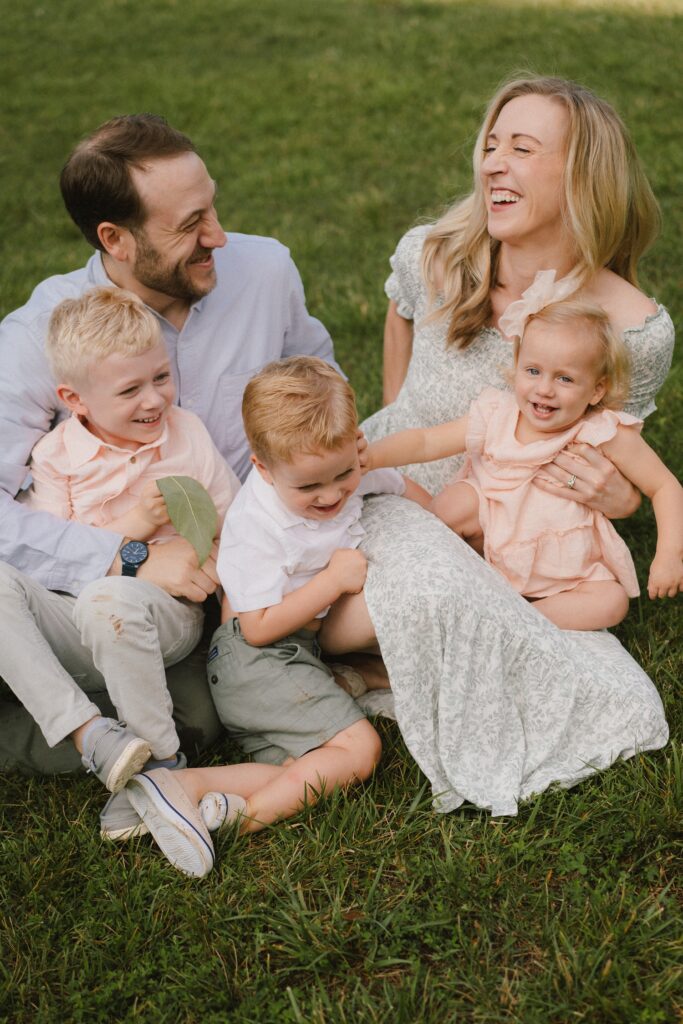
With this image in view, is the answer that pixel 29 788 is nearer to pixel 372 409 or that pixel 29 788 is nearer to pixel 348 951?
pixel 348 951

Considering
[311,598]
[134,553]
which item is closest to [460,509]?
[311,598]

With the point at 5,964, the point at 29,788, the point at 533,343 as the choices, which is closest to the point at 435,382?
the point at 533,343

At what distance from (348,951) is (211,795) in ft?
2.04

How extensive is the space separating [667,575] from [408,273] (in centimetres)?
163

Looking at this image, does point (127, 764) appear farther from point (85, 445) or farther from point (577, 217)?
point (577, 217)

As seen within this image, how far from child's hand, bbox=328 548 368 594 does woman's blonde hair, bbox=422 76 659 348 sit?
107 centimetres

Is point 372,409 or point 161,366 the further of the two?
point 372,409

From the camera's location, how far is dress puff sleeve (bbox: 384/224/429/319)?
164 inches

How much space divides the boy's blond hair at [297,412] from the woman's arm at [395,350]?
55.4 inches

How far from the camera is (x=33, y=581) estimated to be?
3215 mm

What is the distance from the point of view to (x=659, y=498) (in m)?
3.38

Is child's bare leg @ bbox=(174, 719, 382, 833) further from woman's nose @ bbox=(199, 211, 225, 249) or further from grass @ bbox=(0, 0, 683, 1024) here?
woman's nose @ bbox=(199, 211, 225, 249)

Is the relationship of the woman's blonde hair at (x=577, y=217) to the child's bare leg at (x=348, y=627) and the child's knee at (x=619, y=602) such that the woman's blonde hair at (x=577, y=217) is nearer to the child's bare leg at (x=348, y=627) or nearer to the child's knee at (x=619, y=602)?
the child's knee at (x=619, y=602)

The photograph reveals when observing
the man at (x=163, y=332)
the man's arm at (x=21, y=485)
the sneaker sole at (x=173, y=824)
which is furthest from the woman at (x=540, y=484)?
the man's arm at (x=21, y=485)
